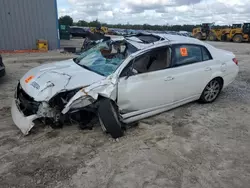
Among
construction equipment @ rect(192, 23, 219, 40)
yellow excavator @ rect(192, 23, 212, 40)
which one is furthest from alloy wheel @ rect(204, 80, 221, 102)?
yellow excavator @ rect(192, 23, 212, 40)

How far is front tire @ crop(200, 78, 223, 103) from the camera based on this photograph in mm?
4814

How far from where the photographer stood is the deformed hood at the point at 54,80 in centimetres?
317

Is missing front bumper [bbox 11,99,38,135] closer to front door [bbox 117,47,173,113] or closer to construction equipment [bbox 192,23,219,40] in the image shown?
front door [bbox 117,47,173,113]

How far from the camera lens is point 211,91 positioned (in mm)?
4922

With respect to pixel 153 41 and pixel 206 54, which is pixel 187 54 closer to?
pixel 206 54

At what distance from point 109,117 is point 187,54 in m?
2.19

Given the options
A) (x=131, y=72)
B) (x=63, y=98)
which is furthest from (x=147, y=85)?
(x=63, y=98)

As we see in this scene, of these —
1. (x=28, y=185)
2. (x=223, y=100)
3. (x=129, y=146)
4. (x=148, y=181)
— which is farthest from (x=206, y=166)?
(x=223, y=100)

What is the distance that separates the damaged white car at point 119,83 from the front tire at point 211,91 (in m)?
0.03

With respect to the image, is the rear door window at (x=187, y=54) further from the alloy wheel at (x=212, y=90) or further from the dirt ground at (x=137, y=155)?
the dirt ground at (x=137, y=155)

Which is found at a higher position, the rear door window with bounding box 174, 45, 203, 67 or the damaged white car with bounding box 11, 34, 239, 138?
the rear door window with bounding box 174, 45, 203, 67

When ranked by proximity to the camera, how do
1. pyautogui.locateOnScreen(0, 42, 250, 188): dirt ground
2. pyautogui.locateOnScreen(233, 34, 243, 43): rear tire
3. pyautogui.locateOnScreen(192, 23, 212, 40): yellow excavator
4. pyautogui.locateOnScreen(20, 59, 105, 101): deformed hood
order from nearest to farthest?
pyautogui.locateOnScreen(0, 42, 250, 188): dirt ground < pyautogui.locateOnScreen(20, 59, 105, 101): deformed hood < pyautogui.locateOnScreen(233, 34, 243, 43): rear tire < pyautogui.locateOnScreen(192, 23, 212, 40): yellow excavator

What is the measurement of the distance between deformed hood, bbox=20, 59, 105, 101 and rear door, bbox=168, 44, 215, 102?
5.04ft

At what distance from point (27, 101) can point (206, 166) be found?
2.73 m
